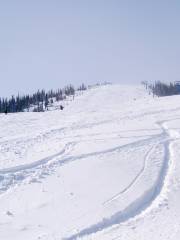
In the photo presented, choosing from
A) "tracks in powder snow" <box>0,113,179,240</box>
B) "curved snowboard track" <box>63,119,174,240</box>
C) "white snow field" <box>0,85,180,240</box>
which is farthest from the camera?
"tracks in powder snow" <box>0,113,179,240</box>

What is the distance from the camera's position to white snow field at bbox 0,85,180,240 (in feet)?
33.9

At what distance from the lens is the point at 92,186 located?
14.1 metres

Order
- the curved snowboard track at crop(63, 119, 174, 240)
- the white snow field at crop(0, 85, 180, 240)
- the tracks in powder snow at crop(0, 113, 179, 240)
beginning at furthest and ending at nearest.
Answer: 1. the tracks in powder snow at crop(0, 113, 179, 240)
2. the white snow field at crop(0, 85, 180, 240)
3. the curved snowboard track at crop(63, 119, 174, 240)

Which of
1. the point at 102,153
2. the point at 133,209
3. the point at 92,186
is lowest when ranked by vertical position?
the point at 133,209

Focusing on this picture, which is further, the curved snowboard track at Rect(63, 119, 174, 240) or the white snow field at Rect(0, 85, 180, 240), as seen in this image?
the white snow field at Rect(0, 85, 180, 240)

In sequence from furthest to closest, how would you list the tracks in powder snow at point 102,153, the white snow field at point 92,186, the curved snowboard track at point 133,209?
the tracks in powder snow at point 102,153, the white snow field at point 92,186, the curved snowboard track at point 133,209

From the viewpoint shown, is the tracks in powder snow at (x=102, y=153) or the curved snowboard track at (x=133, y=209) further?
the tracks in powder snow at (x=102, y=153)

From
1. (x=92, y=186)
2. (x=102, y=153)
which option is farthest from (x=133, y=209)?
(x=102, y=153)

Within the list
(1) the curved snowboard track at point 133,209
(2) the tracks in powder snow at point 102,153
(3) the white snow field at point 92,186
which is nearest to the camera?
(1) the curved snowboard track at point 133,209

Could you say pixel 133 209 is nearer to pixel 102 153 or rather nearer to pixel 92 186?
pixel 92 186

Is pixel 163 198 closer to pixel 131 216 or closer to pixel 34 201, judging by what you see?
pixel 131 216

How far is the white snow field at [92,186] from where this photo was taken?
1034cm

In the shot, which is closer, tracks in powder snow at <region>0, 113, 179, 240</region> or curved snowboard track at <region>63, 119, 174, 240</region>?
curved snowboard track at <region>63, 119, 174, 240</region>

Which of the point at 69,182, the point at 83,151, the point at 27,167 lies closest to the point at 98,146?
the point at 83,151
